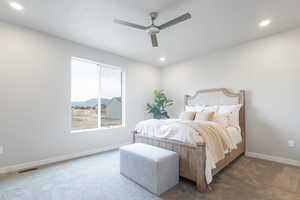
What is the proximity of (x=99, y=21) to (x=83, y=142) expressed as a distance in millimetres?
2831

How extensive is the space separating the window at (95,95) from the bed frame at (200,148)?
1.46m

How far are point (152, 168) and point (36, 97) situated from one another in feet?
9.25

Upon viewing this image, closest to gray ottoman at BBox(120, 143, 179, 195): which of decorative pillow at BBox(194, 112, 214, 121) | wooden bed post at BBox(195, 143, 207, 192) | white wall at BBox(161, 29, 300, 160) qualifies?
wooden bed post at BBox(195, 143, 207, 192)

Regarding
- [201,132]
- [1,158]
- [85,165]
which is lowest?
[85,165]

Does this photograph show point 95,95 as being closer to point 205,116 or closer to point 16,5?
point 16,5

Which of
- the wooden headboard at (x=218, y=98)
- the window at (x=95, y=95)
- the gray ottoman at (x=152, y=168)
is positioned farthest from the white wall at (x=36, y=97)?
the wooden headboard at (x=218, y=98)

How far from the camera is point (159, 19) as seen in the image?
9.01ft

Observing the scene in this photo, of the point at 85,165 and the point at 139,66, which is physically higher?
the point at 139,66

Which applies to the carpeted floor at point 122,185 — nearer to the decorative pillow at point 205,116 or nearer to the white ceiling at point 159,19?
the decorative pillow at point 205,116

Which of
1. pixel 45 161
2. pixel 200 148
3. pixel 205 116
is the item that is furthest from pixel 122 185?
pixel 205 116

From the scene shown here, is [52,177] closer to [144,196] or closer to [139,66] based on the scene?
[144,196]

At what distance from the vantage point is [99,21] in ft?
9.12

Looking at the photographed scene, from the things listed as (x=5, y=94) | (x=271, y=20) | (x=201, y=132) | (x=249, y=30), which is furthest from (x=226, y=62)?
(x=5, y=94)

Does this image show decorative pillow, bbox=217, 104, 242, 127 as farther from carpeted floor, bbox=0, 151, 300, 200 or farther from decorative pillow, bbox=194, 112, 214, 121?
carpeted floor, bbox=0, 151, 300, 200
